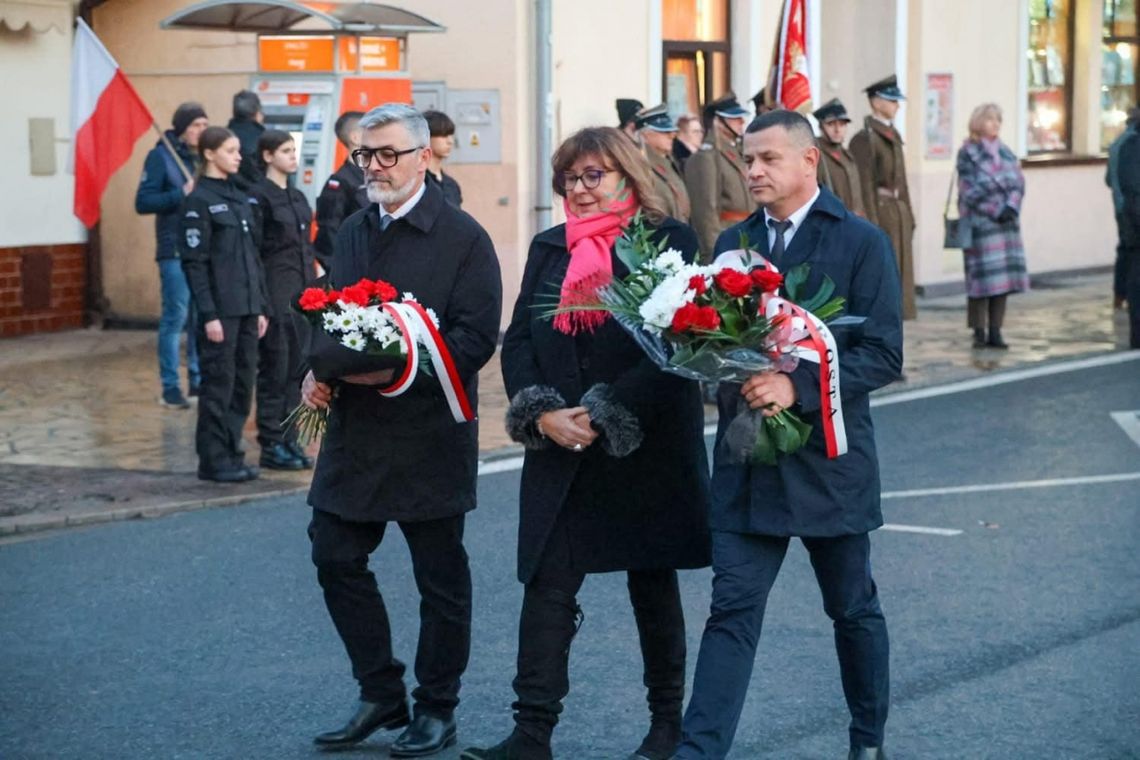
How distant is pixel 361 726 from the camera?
5887 mm

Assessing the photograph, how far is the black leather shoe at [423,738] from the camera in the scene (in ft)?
19.1

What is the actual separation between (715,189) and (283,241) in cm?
380

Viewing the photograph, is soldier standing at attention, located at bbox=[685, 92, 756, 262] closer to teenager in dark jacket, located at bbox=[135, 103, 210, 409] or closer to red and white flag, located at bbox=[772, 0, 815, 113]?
red and white flag, located at bbox=[772, 0, 815, 113]

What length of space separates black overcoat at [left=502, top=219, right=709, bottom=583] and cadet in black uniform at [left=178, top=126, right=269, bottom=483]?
487 centimetres

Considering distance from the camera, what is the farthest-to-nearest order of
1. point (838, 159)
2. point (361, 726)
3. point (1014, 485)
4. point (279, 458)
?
point (838, 159), point (279, 458), point (1014, 485), point (361, 726)

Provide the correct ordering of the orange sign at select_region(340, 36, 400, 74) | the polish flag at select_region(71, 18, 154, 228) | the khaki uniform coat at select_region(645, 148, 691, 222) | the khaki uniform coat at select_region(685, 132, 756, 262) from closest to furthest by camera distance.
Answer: the polish flag at select_region(71, 18, 154, 228) → the khaki uniform coat at select_region(645, 148, 691, 222) → the khaki uniform coat at select_region(685, 132, 756, 262) → the orange sign at select_region(340, 36, 400, 74)

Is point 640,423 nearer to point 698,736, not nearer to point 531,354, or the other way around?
point 531,354

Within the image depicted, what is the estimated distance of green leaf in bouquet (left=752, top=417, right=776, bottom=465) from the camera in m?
5.12

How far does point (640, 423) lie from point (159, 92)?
1276 cm

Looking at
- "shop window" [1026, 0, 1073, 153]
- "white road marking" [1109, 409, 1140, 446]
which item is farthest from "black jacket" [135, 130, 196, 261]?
"shop window" [1026, 0, 1073, 153]

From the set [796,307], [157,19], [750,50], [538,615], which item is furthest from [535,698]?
[750,50]

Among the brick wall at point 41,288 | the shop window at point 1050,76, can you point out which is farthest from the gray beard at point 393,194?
the shop window at point 1050,76

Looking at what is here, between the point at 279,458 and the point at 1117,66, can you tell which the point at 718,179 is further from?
the point at 1117,66

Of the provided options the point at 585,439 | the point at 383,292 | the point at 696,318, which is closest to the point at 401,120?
the point at 383,292
